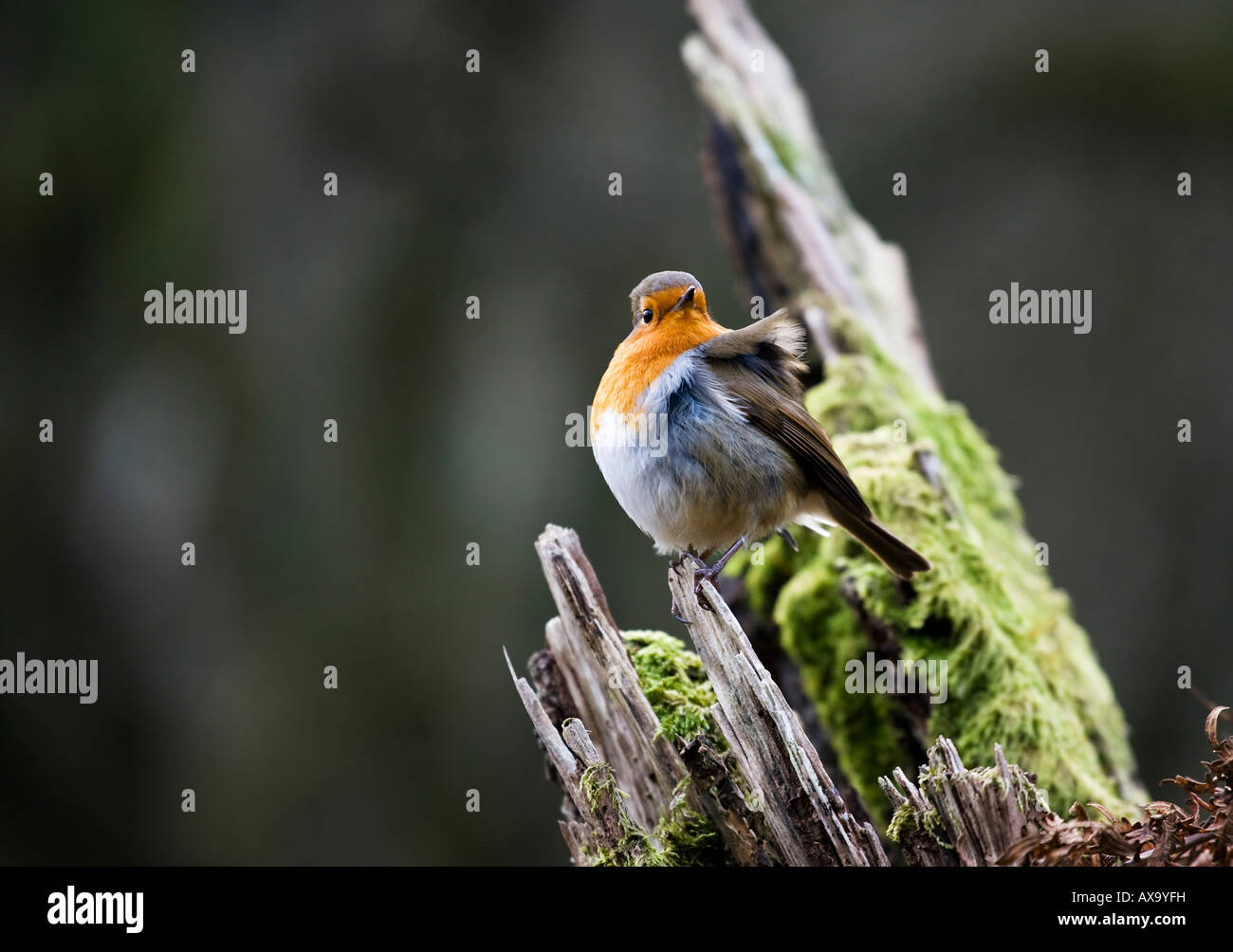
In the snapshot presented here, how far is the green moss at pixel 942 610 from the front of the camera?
3453mm

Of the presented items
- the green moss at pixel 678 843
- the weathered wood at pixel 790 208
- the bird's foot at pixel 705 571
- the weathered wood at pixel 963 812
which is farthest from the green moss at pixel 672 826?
the weathered wood at pixel 790 208

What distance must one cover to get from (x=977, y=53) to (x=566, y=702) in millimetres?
7943

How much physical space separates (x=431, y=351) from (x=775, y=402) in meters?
5.60

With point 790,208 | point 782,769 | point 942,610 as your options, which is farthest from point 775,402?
point 790,208

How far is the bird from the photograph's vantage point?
11.1 feet

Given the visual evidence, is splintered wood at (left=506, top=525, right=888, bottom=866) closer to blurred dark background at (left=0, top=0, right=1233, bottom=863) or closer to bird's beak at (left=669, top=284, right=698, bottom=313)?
bird's beak at (left=669, top=284, right=698, bottom=313)

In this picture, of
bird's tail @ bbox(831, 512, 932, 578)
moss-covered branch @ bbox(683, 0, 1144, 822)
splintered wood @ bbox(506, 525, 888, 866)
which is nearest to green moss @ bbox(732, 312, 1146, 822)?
moss-covered branch @ bbox(683, 0, 1144, 822)

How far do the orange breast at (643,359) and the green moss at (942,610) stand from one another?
3.18ft

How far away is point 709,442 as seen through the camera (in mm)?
3381

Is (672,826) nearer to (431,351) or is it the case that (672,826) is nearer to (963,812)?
(963,812)

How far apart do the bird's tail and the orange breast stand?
29.6 inches

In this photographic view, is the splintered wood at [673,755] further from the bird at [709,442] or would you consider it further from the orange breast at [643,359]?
the orange breast at [643,359]

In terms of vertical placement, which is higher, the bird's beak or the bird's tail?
the bird's beak
